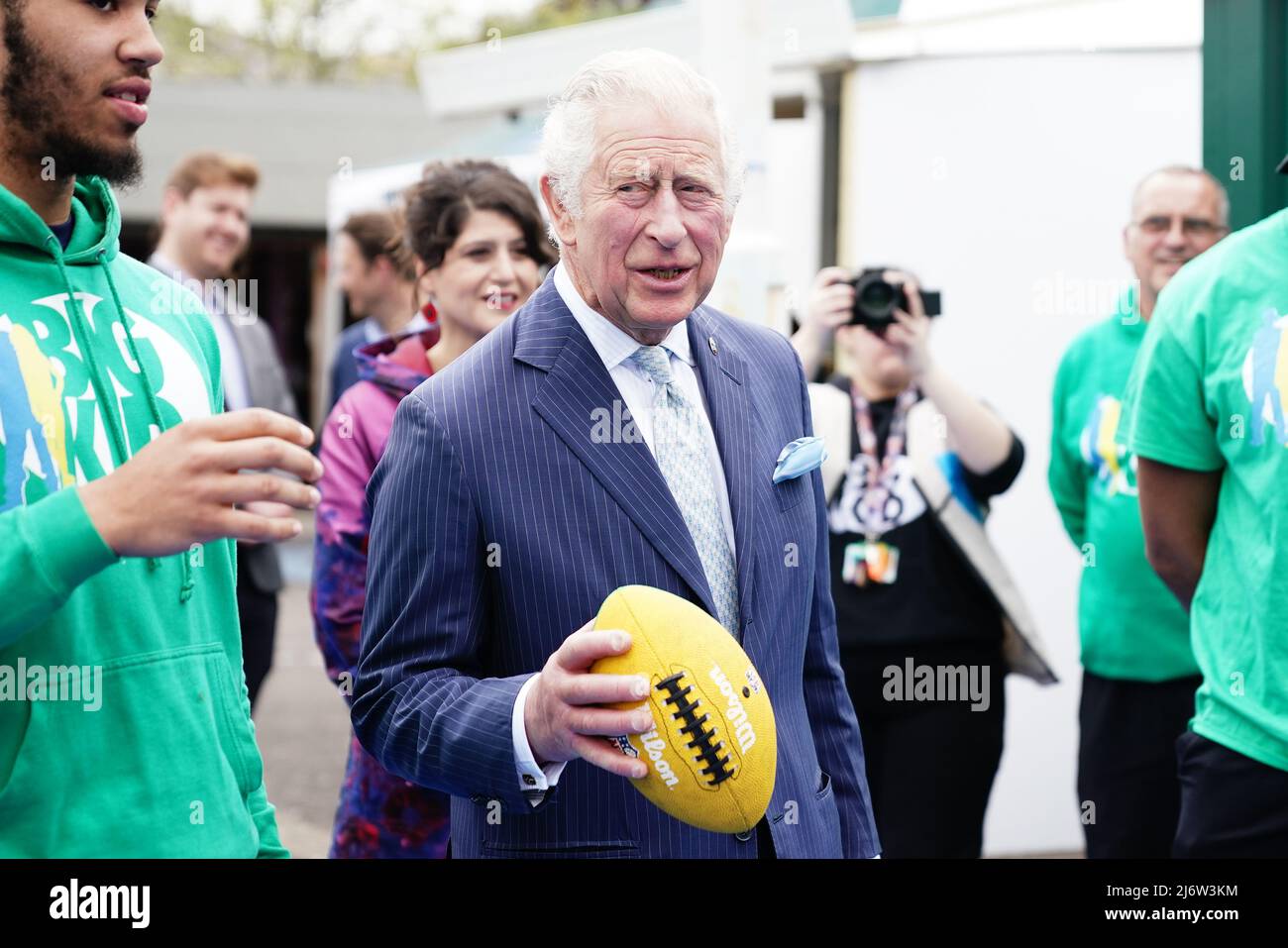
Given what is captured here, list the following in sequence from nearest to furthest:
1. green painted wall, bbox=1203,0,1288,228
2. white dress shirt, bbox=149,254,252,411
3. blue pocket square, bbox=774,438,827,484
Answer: blue pocket square, bbox=774,438,827,484 → green painted wall, bbox=1203,0,1288,228 → white dress shirt, bbox=149,254,252,411

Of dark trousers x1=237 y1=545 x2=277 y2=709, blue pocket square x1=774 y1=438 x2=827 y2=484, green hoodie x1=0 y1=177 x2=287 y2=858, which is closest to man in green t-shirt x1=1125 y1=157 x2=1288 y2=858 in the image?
blue pocket square x1=774 y1=438 x2=827 y2=484

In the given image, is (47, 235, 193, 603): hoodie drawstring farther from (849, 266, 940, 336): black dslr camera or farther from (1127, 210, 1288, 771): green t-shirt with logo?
(849, 266, 940, 336): black dslr camera

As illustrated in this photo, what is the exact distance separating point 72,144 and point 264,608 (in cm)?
298

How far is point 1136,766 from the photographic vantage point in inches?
164

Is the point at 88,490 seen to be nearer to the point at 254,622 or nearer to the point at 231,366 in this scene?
the point at 254,622

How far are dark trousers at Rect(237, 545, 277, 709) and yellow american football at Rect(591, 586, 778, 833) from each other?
Answer: 2994 millimetres

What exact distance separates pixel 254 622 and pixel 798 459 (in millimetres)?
2858

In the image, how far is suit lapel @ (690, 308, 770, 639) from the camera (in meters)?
2.25

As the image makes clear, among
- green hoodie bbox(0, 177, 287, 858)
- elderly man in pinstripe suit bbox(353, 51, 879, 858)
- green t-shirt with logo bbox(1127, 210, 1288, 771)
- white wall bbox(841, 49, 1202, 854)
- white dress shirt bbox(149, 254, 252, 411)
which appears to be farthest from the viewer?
white wall bbox(841, 49, 1202, 854)

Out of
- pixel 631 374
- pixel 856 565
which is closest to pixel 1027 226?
pixel 856 565

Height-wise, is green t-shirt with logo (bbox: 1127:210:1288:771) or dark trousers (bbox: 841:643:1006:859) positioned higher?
green t-shirt with logo (bbox: 1127:210:1288:771)
